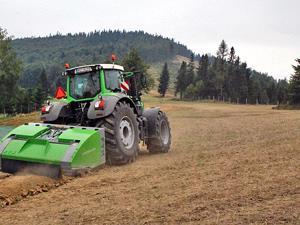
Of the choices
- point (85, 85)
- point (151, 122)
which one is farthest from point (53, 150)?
point (151, 122)

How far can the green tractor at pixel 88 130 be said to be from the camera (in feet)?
29.0

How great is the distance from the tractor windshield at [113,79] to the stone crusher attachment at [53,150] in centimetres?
209

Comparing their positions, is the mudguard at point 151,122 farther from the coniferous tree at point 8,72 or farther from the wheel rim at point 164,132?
the coniferous tree at point 8,72

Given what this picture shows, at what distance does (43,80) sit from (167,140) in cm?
8838

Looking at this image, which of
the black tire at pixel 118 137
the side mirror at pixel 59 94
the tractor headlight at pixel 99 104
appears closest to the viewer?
the black tire at pixel 118 137

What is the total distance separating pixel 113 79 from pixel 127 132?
1.62 metres

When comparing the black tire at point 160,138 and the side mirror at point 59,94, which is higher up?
the side mirror at point 59,94

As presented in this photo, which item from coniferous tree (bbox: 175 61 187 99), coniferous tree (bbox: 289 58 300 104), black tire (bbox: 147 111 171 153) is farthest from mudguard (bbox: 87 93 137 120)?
coniferous tree (bbox: 175 61 187 99)

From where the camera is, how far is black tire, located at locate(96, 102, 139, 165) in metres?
10.0

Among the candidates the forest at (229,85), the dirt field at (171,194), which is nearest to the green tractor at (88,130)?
the dirt field at (171,194)

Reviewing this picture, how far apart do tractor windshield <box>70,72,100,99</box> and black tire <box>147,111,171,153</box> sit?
232 cm

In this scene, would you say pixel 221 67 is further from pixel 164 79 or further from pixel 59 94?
pixel 59 94

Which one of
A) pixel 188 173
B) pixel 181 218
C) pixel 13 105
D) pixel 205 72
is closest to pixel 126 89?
pixel 188 173

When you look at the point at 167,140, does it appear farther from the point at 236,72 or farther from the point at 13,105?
the point at 236,72
